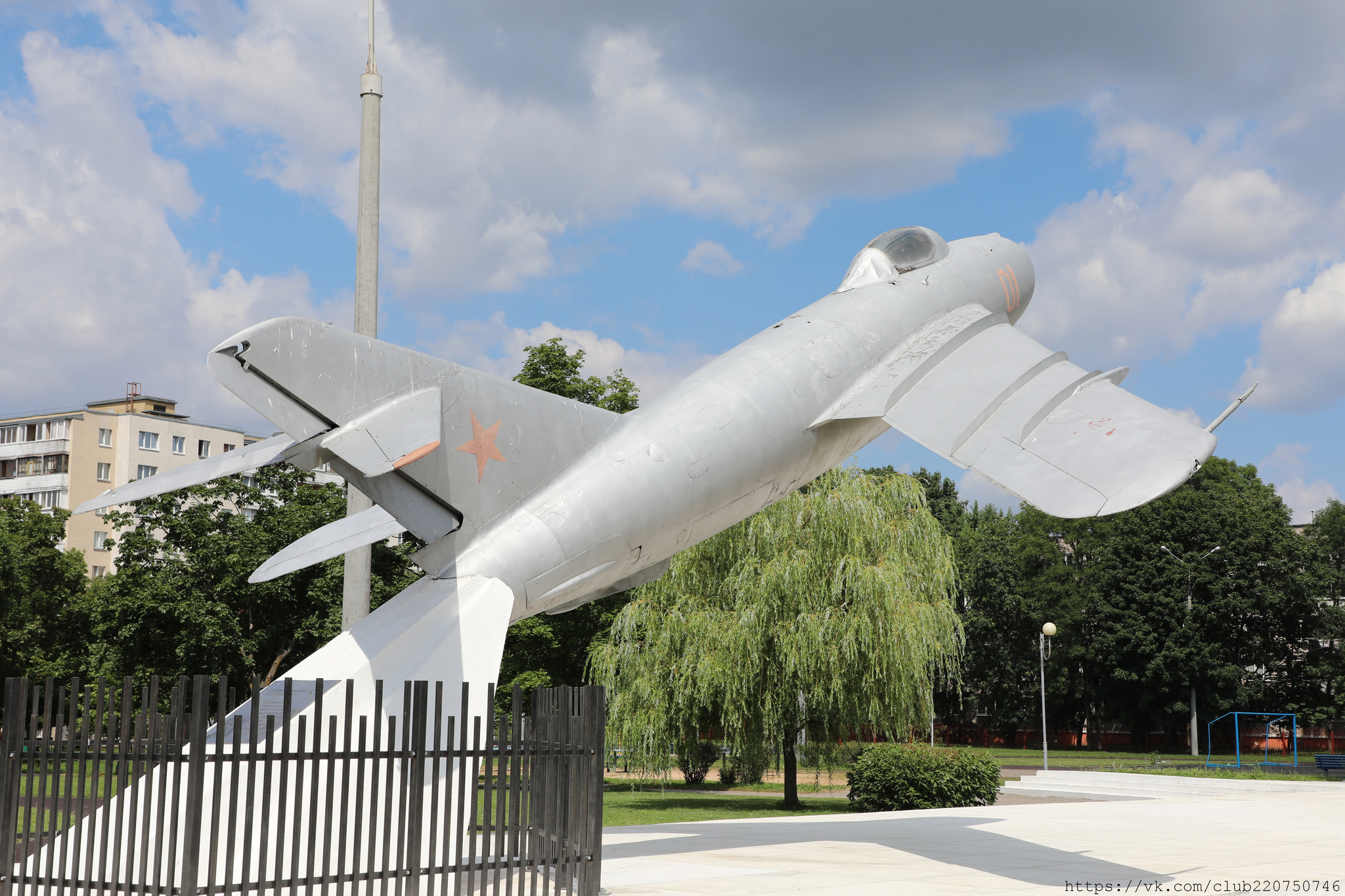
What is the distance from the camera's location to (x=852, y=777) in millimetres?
24266

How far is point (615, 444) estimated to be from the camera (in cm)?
1085

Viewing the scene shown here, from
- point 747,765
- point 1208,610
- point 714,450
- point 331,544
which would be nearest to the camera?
point 331,544

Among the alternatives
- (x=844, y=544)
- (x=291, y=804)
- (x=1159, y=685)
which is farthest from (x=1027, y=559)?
(x=291, y=804)

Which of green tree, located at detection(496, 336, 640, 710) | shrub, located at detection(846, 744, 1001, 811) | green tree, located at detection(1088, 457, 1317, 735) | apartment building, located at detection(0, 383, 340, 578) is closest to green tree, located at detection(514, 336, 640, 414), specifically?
green tree, located at detection(496, 336, 640, 710)

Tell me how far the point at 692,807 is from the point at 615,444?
17.0m

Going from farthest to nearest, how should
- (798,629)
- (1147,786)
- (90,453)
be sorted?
1. (90,453)
2. (1147,786)
3. (798,629)

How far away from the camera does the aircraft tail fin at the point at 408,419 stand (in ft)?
26.7

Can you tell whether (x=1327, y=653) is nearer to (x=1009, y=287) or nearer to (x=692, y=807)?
(x=692, y=807)

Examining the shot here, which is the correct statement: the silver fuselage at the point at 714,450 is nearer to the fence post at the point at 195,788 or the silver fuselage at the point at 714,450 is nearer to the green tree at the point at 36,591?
the fence post at the point at 195,788

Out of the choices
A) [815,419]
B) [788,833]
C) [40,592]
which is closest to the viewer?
[815,419]

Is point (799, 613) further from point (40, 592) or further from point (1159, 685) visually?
point (40, 592)

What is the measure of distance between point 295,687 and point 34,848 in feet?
6.79

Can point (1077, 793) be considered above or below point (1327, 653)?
below

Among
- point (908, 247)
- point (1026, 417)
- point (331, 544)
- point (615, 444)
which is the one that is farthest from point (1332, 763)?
point (331, 544)
